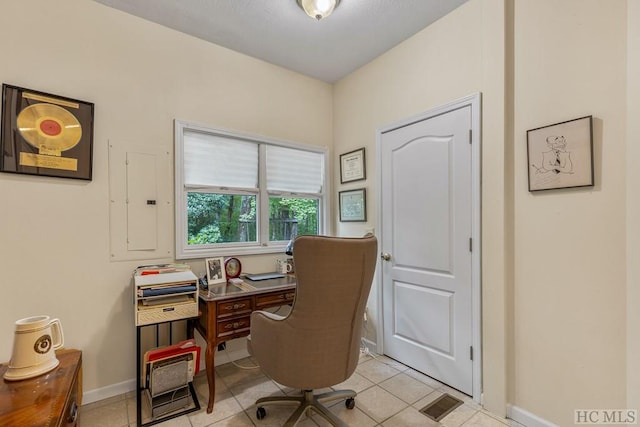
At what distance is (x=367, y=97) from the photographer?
2.81 m

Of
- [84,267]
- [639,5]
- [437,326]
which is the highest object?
[639,5]

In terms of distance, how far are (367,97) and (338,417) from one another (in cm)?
264

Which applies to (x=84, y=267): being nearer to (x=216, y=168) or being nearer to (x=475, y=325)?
(x=216, y=168)

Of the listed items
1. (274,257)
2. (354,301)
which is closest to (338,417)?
(354,301)

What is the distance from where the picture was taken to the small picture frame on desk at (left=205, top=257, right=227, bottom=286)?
7.43 ft

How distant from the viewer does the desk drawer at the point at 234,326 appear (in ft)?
6.28

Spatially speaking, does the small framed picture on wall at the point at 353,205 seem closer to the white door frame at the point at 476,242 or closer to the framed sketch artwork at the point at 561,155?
the white door frame at the point at 476,242

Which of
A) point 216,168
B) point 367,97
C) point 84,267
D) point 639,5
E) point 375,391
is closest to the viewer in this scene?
point 639,5

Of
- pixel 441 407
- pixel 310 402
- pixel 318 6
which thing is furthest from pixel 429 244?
pixel 318 6

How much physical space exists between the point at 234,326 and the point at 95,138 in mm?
1613

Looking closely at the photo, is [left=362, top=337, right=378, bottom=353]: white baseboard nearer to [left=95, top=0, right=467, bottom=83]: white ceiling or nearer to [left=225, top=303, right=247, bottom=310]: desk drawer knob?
[left=225, top=303, right=247, bottom=310]: desk drawer knob

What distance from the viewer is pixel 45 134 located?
180cm

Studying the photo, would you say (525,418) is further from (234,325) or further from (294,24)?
(294,24)

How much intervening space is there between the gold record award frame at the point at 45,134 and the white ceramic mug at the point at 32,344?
3.22 ft
